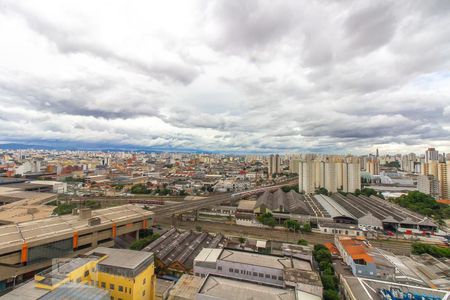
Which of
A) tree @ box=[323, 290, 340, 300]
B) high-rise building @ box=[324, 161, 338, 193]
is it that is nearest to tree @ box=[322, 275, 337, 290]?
tree @ box=[323, 290, 340, 300]

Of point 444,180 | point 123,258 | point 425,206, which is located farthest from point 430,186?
point 123,258

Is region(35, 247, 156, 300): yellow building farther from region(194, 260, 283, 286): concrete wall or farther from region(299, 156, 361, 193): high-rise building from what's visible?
region(299, 156, 361, 193): high-rise building

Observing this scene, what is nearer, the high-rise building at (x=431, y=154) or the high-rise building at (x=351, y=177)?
the high-rise building at (x=351, y=177)

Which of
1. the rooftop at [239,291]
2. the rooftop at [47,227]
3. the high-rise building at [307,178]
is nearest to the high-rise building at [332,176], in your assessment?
the high-rise building at [307,178]

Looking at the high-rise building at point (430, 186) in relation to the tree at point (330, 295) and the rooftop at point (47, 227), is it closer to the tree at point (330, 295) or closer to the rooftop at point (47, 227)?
the tree at point (330, 295)

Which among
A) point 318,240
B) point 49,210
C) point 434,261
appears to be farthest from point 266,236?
point 49,210

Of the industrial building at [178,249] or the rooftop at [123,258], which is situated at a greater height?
the rooftop at [123,258]

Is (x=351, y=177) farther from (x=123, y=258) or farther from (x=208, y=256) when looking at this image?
(x=123, y=258)
